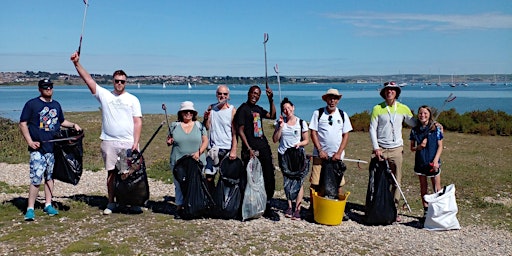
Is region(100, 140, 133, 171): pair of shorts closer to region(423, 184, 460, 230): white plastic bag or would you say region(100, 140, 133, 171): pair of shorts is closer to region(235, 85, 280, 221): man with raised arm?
region(235, 85, 280, 221): man with raised arm

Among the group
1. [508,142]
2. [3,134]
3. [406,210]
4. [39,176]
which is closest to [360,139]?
[508,142]

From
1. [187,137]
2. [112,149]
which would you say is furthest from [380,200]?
[112,149]

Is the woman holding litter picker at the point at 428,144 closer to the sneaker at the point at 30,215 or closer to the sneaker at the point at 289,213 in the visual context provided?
the sneaker at the point at 289,213

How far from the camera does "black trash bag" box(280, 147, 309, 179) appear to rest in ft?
23.9

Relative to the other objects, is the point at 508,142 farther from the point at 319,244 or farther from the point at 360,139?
the point at 319,244

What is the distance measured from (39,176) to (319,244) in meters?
3.73

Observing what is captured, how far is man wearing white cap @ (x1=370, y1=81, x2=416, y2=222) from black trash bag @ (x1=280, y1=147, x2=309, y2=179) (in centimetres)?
99

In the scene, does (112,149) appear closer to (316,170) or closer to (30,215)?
(30,215)

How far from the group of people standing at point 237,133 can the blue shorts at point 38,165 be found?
12 millimetres

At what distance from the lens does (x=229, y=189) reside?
23.9ft

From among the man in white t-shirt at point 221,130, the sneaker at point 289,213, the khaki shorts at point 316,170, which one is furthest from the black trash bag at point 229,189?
the khaki shorts at point 316,170

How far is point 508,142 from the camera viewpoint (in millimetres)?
18875

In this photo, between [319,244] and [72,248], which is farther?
[319,244]

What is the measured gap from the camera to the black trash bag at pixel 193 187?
7.20 meters
